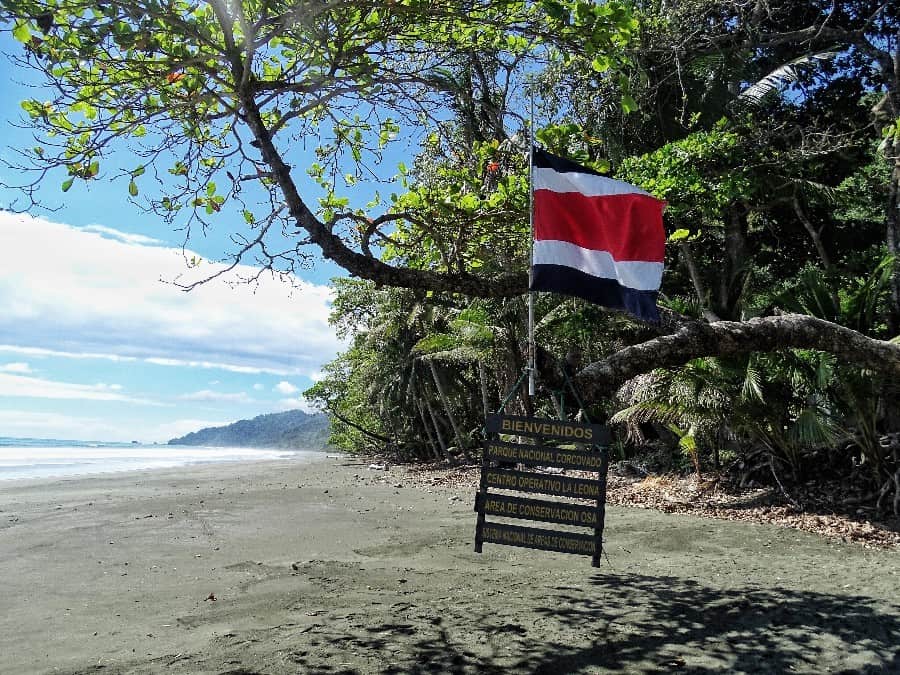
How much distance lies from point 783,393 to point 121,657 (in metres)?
12.1

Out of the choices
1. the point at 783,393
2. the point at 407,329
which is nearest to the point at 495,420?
the point at 783,393

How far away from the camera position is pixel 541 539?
549 cm

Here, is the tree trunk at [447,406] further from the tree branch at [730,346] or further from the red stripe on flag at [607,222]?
the red stripe on flag at [607,222]

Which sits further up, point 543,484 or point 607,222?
point 607,222

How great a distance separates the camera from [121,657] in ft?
18.1

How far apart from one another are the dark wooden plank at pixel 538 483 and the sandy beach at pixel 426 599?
1256 mm

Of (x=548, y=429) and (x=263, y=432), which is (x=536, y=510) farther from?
(x=263, y=432)

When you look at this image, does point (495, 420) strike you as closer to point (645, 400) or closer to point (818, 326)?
point (818, 326)

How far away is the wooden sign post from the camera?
540cm

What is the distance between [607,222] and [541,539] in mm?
2977

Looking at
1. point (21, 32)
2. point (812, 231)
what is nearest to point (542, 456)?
point (21, 32)

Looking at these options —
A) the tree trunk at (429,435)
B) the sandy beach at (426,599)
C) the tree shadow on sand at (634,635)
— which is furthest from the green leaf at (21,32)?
the tree trunk at (429,435)

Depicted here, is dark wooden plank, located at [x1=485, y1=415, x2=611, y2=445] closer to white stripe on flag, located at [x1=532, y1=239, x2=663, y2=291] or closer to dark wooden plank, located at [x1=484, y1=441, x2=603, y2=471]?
dark wooden plank, located at [x1=484, y1=441, x2=603, y2=471]

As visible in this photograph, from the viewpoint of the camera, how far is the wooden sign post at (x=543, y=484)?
5.40 meters
